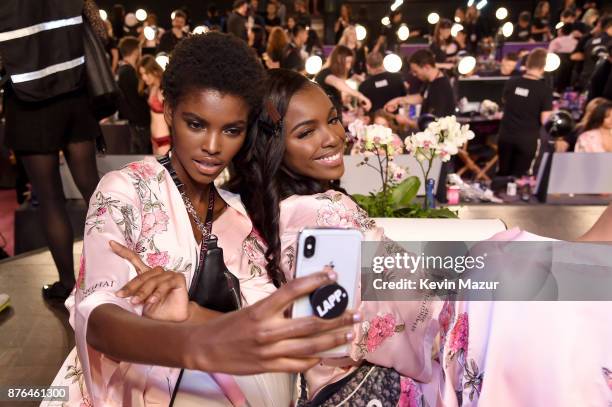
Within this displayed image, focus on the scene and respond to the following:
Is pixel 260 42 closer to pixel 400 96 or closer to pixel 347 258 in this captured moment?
pixel 400 96

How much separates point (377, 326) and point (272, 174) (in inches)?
16.6

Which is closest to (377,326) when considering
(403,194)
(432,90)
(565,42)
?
(403,194)

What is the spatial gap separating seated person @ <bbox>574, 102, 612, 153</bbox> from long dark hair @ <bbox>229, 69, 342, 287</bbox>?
3.47 metres

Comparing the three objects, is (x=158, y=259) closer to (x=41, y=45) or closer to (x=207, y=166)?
(x=207, y=166)

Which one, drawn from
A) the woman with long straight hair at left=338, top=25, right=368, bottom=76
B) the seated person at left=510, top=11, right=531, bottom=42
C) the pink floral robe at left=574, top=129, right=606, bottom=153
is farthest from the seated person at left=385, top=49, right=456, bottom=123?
the seated person at left=510, top=11, right=531, bottom=42

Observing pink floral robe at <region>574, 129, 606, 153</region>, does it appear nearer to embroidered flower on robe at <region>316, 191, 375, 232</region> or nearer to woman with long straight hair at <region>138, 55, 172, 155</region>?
woman with long straight hair at <region>138, 55, 172, 155</region>

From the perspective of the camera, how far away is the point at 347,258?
2.51ft

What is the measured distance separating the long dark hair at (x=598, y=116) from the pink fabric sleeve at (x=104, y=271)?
13.2ft

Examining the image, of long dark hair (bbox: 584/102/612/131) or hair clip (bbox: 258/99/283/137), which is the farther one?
long dark hair (bbox: 584/102/612/131)

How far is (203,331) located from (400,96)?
198 inches

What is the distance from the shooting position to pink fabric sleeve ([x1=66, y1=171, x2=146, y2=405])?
0.92 meters

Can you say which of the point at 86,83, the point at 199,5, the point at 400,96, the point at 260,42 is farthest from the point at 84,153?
the point at 199,5

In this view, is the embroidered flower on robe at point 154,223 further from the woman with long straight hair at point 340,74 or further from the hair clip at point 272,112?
the woman with long straight hair at point 340,74

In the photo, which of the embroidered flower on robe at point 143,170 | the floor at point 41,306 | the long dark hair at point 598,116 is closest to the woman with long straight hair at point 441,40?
the long dark hair at point 598,116
